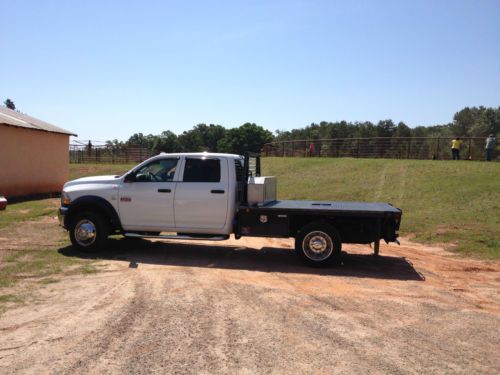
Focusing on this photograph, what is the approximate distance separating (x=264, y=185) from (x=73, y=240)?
4012 millimetres

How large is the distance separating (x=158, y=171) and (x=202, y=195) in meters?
1.10

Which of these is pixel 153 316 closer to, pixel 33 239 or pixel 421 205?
pixel 33 239

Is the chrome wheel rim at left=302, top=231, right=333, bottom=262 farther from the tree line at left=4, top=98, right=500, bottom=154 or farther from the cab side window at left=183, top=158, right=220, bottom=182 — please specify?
the tree line at left=4, top=98, right=500, bottom=154

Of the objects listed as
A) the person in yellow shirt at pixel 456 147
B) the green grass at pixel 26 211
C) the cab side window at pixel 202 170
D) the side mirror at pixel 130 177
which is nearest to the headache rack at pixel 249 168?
the cab side window at pixel 202 170

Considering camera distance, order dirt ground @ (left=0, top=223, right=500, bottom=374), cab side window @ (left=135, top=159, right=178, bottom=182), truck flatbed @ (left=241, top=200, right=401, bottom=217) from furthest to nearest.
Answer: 1. cab side window @ (left=135, top=159, right=178, bottom=182)
2. truck flatbed @ (left=241, top=200, right=401, bottom=217)
3. dirt ground @ (left=0, top=223, right=500, bottom=374)

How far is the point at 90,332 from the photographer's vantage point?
5.01 metres

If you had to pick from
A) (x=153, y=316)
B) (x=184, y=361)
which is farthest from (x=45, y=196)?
(x=184, y=361)

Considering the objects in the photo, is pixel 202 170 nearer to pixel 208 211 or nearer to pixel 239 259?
pixel 208 211

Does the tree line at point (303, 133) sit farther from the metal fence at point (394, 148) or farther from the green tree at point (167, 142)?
the metal fence at point (394, 148)

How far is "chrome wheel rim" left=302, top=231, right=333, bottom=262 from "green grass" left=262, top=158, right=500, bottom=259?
3.84 meters

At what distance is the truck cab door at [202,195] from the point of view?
29.0 feet

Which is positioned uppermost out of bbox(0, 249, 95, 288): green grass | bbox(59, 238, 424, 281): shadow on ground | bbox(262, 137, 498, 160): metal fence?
bbox(262, 137, 498, 160): metal fence

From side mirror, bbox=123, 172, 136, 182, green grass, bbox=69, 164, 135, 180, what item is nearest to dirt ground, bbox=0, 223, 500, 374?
side mirror, bbox=123, 172, 136, 182

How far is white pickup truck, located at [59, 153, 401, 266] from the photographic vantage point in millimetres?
8359
